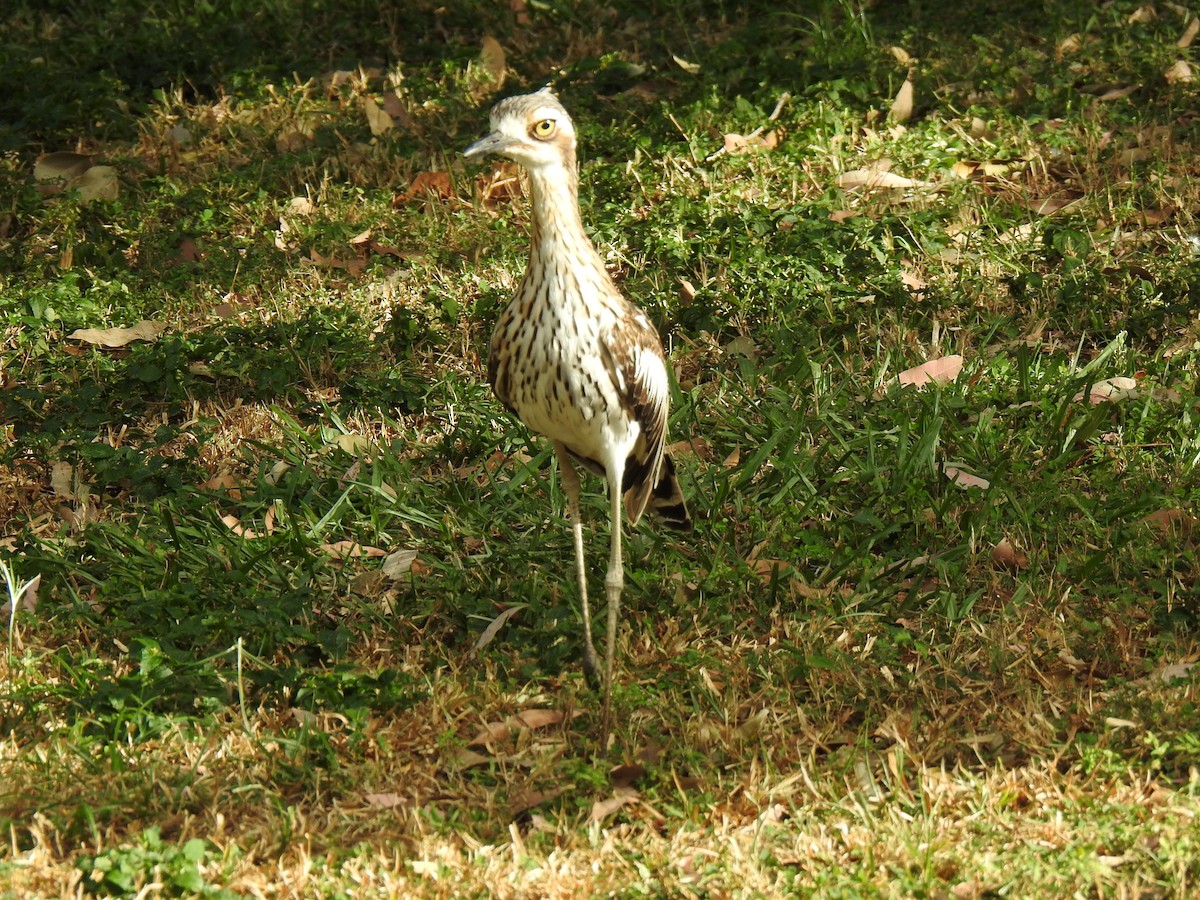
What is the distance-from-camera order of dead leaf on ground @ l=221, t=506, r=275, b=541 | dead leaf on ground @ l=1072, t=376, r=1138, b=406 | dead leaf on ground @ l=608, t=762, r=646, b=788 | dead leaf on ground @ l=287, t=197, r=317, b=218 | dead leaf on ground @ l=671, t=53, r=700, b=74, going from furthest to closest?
dead leaf on ground @ l=671, t=53, r=700, b=74 → dead leaf on ground @ l=287, t=197, r=317, b=218 → dead leaf on ground @ l=1072, t=376, r=1138, b=406 → dead leaf on ground @ l=221, t=506, r=275, b=541 → dead leaf on ground @ l=608, t=762, r=646, b=788

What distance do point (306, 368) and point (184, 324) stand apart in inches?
28.3

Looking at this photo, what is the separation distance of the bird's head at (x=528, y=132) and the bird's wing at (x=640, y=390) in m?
0.50

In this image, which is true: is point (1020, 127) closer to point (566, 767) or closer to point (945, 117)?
point (945, 117)

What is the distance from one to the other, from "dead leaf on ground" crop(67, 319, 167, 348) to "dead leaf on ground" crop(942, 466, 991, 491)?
10.8ft

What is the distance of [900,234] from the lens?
6.31 meters

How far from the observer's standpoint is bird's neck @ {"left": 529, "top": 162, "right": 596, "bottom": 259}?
3.85 meters

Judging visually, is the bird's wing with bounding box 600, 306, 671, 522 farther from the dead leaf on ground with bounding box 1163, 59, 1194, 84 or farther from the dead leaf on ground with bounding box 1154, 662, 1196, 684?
the dead leaf on ground with bounding box 1163, 59, 1194, 84

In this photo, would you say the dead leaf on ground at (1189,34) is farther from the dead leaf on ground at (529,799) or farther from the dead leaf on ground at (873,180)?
the dead leaf on ground at (529,799)

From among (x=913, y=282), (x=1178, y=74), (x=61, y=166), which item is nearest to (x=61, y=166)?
(x=61, y=166)

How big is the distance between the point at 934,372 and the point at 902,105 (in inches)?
79.6

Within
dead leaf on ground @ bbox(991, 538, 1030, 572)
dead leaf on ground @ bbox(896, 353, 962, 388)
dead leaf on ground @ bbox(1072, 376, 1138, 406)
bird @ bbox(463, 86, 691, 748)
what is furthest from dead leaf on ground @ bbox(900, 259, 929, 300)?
bird @ bbox(463, 86, 691, 748)

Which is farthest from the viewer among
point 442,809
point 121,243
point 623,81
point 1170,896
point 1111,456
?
point 623,81

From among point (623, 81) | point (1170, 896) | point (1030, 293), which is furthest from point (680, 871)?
point (623, 81)

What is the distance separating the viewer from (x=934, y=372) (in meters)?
5.54
